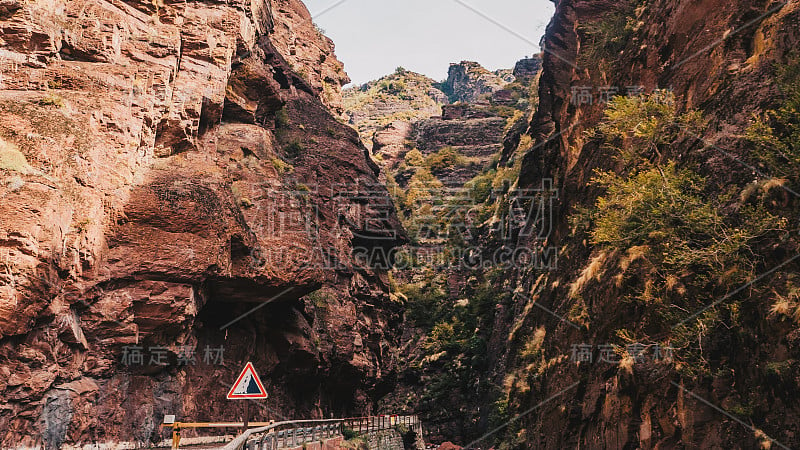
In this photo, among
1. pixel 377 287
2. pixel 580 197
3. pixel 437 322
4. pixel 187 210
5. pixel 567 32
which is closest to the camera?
pixel 187 210

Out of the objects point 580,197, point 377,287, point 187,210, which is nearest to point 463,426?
point 377,287

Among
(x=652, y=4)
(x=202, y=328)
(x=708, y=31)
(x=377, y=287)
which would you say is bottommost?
(x=202, y=328)

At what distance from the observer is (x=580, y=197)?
2077 centimetres

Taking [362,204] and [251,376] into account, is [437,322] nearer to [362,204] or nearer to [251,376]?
[362,204]

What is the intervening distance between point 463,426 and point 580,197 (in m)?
30.7

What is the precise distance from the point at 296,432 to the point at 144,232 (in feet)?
23.1

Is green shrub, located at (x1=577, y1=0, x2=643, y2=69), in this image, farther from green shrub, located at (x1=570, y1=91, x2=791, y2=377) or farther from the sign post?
the sign post

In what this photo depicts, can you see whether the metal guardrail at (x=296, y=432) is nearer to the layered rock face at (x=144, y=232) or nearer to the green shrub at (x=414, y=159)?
the layered rock face at (x=144, y=232)

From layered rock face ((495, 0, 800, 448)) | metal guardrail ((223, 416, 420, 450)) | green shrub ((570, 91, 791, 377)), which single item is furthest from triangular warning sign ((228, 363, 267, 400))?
green shrub ((570, 91, 791, 377))

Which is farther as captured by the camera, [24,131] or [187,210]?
[187,210]

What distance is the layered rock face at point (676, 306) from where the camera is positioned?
28.9ft

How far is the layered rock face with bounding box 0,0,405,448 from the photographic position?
13.0 meters

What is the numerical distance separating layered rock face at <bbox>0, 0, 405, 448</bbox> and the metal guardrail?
2.22 metres

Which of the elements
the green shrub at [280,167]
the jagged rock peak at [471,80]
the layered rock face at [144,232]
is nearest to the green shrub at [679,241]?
the layered rock face at [144,232]
